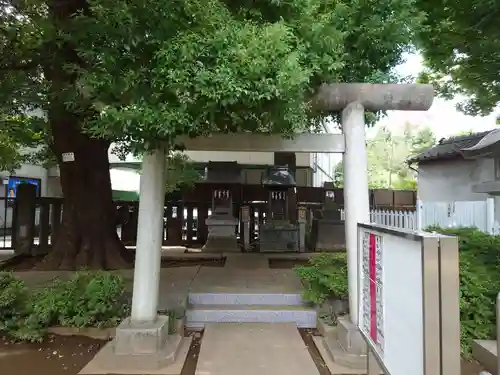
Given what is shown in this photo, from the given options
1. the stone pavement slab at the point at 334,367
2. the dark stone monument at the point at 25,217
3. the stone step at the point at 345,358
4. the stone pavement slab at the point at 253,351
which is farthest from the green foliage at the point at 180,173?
the stone step at the point at 345,358

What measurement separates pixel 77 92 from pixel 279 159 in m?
8.77

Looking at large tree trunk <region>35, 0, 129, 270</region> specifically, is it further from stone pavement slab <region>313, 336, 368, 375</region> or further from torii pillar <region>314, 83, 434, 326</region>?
torii pillar <region>314, 83, 434, 326</region>

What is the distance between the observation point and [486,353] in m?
4.64

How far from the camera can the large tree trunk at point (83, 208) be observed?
8336 mm

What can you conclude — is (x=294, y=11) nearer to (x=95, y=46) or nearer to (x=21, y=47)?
(x=95, y=46)

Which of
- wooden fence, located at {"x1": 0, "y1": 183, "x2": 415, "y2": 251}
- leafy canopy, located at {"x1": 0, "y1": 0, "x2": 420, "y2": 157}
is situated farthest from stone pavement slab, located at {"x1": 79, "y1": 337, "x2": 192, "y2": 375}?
wooden fence, located at {"x1": 0, "y1": 183, "x2": 415, "y2": 251}

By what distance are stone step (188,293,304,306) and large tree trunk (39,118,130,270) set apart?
285 centimetres

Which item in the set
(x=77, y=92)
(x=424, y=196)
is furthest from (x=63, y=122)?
(x=424, y=196)

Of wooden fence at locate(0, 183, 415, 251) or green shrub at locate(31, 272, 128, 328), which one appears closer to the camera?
green shrub at locate(31, 272, 128, 328)

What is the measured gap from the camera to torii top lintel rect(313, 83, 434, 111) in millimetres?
5105

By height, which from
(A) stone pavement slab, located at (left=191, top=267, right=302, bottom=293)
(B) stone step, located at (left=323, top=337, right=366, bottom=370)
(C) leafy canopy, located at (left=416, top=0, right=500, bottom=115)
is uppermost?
(C) leafy canopy, located at (left=416, top=0, right=500, bottom=115)

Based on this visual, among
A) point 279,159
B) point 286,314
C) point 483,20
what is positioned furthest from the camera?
point 279,159

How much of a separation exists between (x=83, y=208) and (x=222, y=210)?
14.7ft

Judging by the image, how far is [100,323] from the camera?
535 cm
